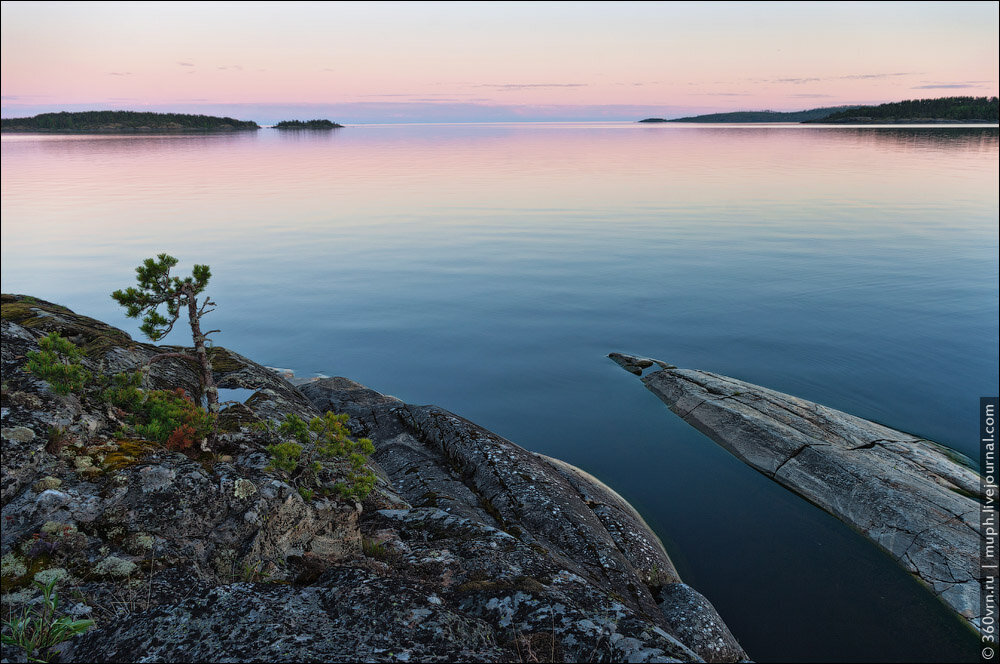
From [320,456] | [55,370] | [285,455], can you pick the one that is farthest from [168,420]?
[320,456]

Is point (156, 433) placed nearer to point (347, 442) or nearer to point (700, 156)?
point (347, 442)

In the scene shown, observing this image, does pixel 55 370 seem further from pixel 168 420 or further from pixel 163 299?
pixel 163 299

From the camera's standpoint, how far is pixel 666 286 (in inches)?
1539

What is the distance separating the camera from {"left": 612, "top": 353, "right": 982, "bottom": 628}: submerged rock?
506 inches

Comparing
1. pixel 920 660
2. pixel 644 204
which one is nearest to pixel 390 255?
pixel 644 204

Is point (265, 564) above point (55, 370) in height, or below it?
below

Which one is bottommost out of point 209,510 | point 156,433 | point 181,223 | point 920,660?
point 920,660

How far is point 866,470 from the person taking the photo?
609 inches

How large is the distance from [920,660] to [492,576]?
9803 millimetres

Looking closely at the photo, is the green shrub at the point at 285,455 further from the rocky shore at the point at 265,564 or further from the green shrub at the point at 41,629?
the green shrub at the point at 41,629

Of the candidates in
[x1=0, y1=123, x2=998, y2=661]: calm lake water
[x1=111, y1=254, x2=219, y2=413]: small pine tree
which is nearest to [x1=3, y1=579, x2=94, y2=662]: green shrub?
[x1=111, y1=254, x2=219, y2=413]: small pine tree

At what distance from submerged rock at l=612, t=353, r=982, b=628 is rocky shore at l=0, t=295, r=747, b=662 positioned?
603cm

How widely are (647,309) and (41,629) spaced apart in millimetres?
32804

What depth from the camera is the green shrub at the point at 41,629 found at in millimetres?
5676
